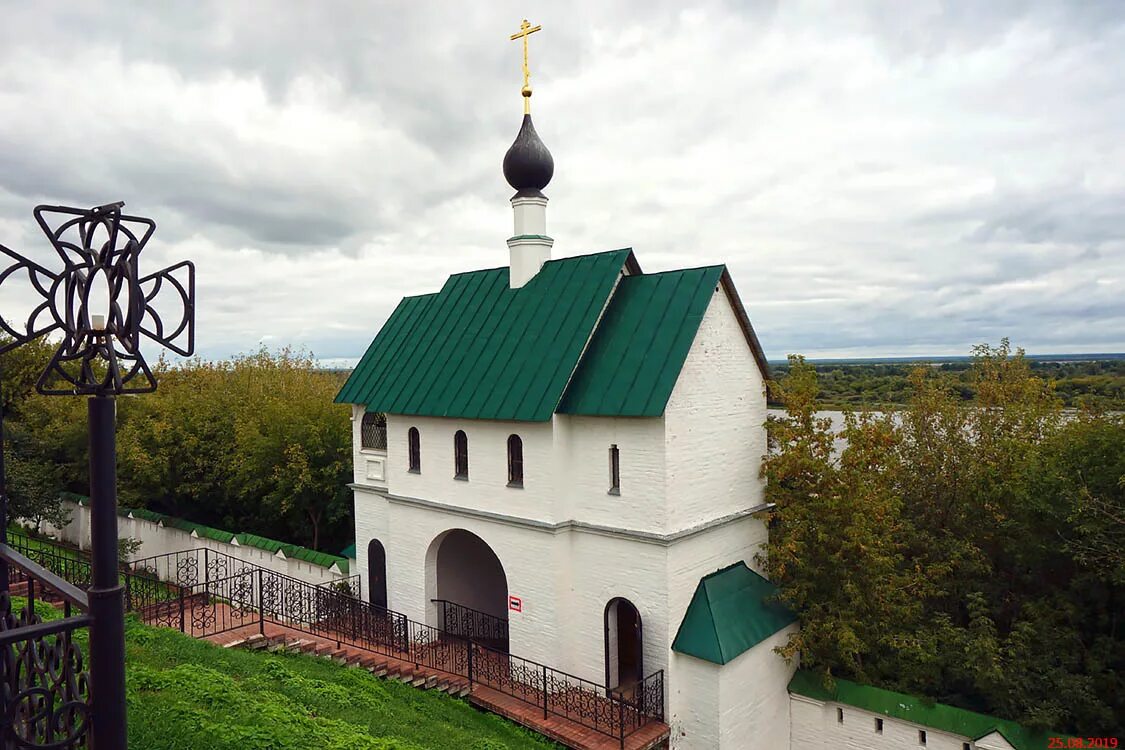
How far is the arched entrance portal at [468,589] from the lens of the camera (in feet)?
53.0

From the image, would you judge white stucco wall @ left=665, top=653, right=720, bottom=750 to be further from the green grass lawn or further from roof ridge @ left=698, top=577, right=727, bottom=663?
the green grass lawn

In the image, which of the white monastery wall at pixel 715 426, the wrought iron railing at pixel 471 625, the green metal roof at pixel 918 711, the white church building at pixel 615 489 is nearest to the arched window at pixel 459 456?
the white church building at pixel 615 489

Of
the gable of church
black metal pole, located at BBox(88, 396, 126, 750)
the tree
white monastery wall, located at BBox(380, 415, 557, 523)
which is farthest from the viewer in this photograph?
the tree

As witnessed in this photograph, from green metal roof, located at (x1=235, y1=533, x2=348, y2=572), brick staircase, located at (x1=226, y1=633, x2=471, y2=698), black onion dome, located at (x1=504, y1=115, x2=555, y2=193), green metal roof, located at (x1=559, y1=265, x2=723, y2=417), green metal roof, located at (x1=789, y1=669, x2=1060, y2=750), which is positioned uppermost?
black onion dome, located at (x1=504, y1=115, x2=555, y2=193)

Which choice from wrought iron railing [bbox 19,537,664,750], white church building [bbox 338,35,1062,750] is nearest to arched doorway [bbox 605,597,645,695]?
white church building [bbox 338,35,1062,750]

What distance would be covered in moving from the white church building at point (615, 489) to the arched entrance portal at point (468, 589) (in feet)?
0.33

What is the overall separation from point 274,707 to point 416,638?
7.81 metres

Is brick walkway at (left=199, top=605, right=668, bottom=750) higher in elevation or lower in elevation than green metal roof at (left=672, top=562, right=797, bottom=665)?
lower

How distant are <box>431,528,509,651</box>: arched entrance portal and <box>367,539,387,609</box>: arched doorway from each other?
1802 millimetres

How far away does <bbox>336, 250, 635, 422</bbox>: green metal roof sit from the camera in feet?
45.6

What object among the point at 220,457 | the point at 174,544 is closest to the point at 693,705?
the point at 174,544

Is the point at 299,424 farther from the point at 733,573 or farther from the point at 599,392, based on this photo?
the point at 733,573

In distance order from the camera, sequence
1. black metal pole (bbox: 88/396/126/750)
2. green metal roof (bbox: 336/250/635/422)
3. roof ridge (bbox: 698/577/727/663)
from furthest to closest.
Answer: green metal roof (bbox: 336/250/635/422)
roof ridge (bbox: 698/577/727/663)
black metal pole (bbox: 88/396/126/750)

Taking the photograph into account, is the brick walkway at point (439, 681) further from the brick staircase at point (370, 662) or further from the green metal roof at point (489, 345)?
the green metal roof at point (489, 345)
